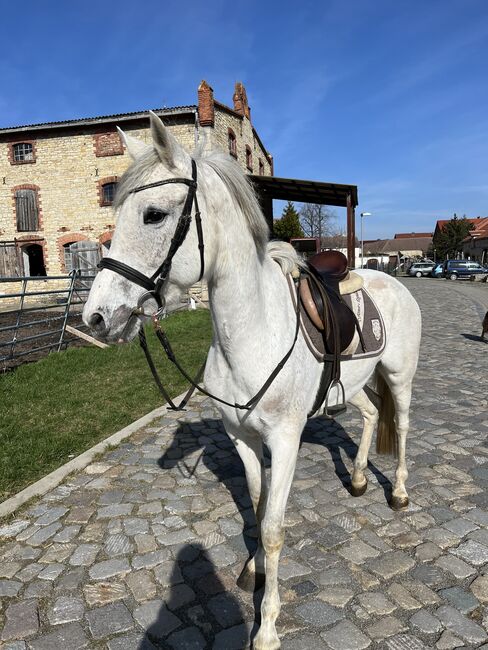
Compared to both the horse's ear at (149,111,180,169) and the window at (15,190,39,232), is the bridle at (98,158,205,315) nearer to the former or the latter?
the horse's ear at (149,111,180,169)

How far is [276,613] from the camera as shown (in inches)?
84.4

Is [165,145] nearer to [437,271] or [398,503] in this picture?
[398,503]

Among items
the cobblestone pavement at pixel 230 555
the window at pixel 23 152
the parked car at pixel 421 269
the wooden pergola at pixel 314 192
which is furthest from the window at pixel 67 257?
the parked car at pixel 421 269

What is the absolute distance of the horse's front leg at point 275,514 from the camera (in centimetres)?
213

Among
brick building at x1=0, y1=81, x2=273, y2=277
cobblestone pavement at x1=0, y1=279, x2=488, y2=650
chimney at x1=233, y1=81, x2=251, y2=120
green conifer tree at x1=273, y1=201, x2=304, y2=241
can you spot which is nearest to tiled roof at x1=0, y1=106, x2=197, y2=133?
brick building at x1=0, y1=81, x2=273, y2=277

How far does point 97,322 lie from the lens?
167 cm

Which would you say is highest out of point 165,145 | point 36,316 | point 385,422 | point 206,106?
point 206,106

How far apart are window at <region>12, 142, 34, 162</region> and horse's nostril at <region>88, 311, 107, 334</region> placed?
76.3 feet

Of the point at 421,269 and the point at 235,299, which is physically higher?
the point at 235,299

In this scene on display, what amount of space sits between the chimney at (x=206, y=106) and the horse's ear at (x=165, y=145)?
700 inches

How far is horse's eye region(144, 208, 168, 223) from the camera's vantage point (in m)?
1.73

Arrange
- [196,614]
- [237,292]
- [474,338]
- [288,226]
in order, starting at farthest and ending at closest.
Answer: [288,226], [474,338], [196,614], [237,292]

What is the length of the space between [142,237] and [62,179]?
2199cm

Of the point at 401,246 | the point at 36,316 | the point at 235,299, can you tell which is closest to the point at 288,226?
the point at 36,316
